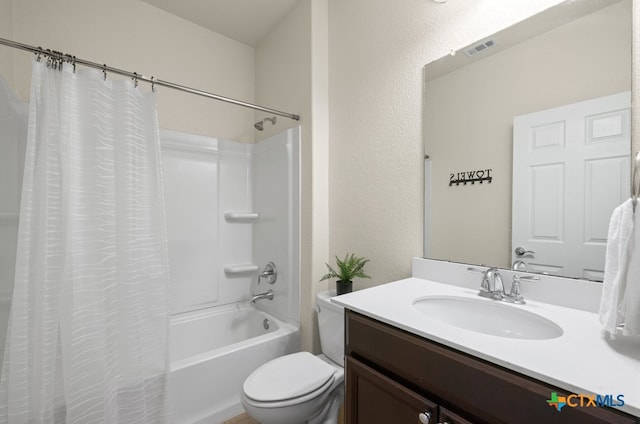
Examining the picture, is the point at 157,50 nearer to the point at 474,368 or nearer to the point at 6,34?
the point at 6,34

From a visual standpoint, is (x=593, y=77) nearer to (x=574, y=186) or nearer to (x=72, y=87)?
(x=574, y=186)

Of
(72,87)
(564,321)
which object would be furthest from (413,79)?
(72,87)

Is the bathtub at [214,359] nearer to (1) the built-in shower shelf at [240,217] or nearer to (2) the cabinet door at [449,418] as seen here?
(1) the built-in shower shelf at [240,217]

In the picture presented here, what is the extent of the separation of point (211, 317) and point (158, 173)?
1.33 m

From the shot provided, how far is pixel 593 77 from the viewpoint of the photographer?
91 cm

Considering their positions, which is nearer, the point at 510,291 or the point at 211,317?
the point at 510,291

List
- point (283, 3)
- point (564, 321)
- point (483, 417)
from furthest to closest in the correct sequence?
point (283, 3) → point (564, 321) → point (483, 417)

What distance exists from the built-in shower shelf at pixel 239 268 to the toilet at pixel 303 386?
36.5 inches

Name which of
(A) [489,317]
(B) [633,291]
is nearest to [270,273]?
(A) [489,317]

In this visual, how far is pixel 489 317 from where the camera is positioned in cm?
100

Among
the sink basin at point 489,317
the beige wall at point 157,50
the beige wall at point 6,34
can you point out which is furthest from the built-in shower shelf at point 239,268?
the beige wall at point 6,34

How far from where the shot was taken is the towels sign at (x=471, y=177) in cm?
118

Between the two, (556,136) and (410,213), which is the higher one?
(556,136)

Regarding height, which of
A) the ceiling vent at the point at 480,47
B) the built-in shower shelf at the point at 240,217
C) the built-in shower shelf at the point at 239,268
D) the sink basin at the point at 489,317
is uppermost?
the ceiling vent at the point at 480,47
